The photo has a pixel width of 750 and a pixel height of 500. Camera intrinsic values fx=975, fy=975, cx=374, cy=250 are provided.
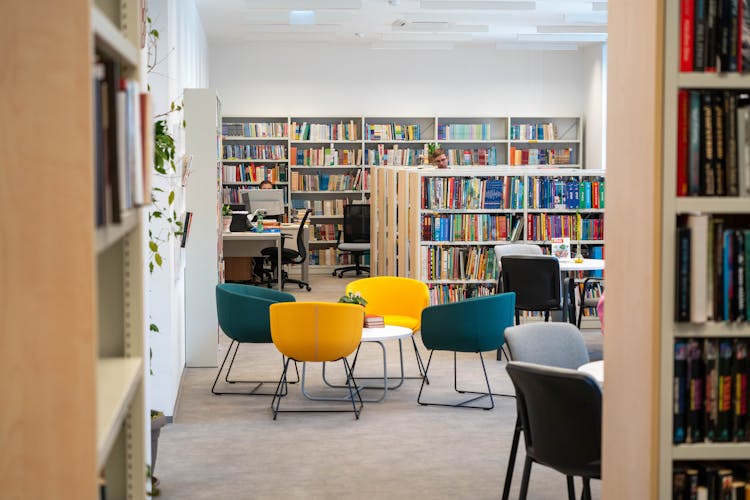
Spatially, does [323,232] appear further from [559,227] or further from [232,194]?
[559,227]

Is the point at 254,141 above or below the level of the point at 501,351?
above

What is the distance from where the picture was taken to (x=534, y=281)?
834 cm

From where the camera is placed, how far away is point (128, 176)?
2.08m

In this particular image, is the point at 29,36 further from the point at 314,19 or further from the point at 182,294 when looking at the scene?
the point at 314,19

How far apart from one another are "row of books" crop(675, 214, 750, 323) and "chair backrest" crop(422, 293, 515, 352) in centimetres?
380

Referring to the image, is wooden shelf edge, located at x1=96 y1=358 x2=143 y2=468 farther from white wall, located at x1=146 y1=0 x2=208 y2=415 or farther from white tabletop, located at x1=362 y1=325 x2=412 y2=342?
white tabletop, located at x1=362 y1=325 x2=412 y2=342

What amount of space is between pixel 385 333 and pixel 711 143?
4240mm

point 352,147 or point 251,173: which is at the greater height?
point 352,147

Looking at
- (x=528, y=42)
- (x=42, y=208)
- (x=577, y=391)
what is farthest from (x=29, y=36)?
(x=528, y=42)

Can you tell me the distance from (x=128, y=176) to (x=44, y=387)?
0.51m

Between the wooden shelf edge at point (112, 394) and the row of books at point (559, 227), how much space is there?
7476 mm

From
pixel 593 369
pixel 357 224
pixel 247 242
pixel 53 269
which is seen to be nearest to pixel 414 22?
pixel 357 224

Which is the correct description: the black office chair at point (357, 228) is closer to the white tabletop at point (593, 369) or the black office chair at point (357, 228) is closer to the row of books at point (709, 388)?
the white tabletop at point (593, 369)

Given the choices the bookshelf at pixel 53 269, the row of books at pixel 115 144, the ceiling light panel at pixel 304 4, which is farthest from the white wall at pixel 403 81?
the bookshelf at pixel 53 269
